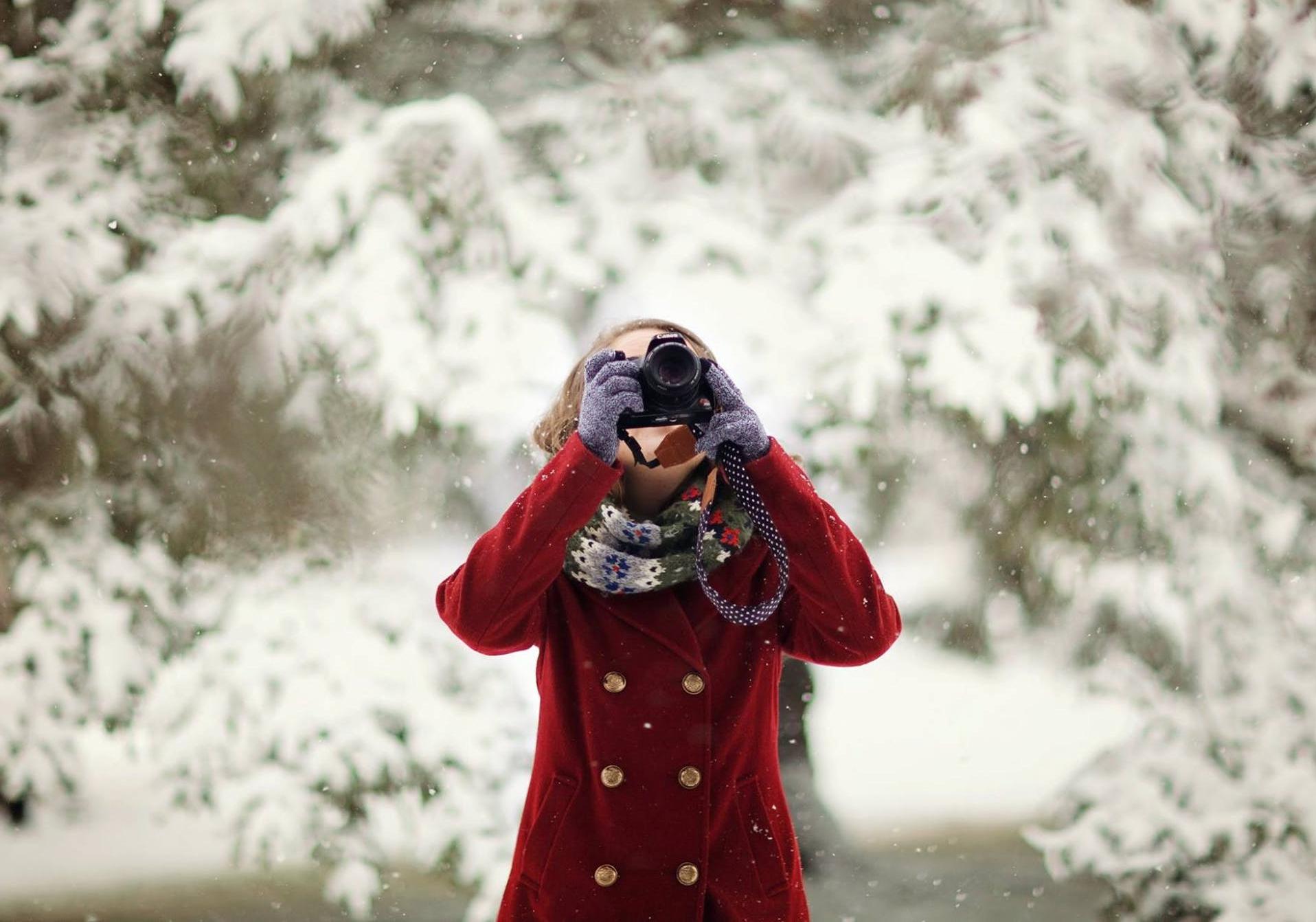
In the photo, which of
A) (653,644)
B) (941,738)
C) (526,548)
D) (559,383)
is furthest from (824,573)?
(941,738)

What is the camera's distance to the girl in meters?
1.08

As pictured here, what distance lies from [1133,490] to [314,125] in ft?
7.01

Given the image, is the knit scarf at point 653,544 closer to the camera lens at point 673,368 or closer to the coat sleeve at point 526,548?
the coat sleeve at point 526,548

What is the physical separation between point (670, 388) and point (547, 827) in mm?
543

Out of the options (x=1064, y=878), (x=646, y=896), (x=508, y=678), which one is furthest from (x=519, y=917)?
(x=1064, y=878)

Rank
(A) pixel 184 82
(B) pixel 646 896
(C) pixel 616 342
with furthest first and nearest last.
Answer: (A) pixel 184 82, (C) pixel 616 342, (B) pixel 646 896

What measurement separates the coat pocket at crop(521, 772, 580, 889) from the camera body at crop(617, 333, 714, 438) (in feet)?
1.41

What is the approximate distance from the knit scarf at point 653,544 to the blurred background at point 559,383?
1065mm

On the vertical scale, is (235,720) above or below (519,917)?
above

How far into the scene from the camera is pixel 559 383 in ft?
7.10

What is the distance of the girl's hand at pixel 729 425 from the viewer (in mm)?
1052

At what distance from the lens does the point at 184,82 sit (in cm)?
224

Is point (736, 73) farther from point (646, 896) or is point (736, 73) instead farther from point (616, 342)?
point (646, 896)

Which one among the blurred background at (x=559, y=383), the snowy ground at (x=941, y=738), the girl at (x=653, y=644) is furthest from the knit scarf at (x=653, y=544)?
the snowy ground at (x=941, y=738)
